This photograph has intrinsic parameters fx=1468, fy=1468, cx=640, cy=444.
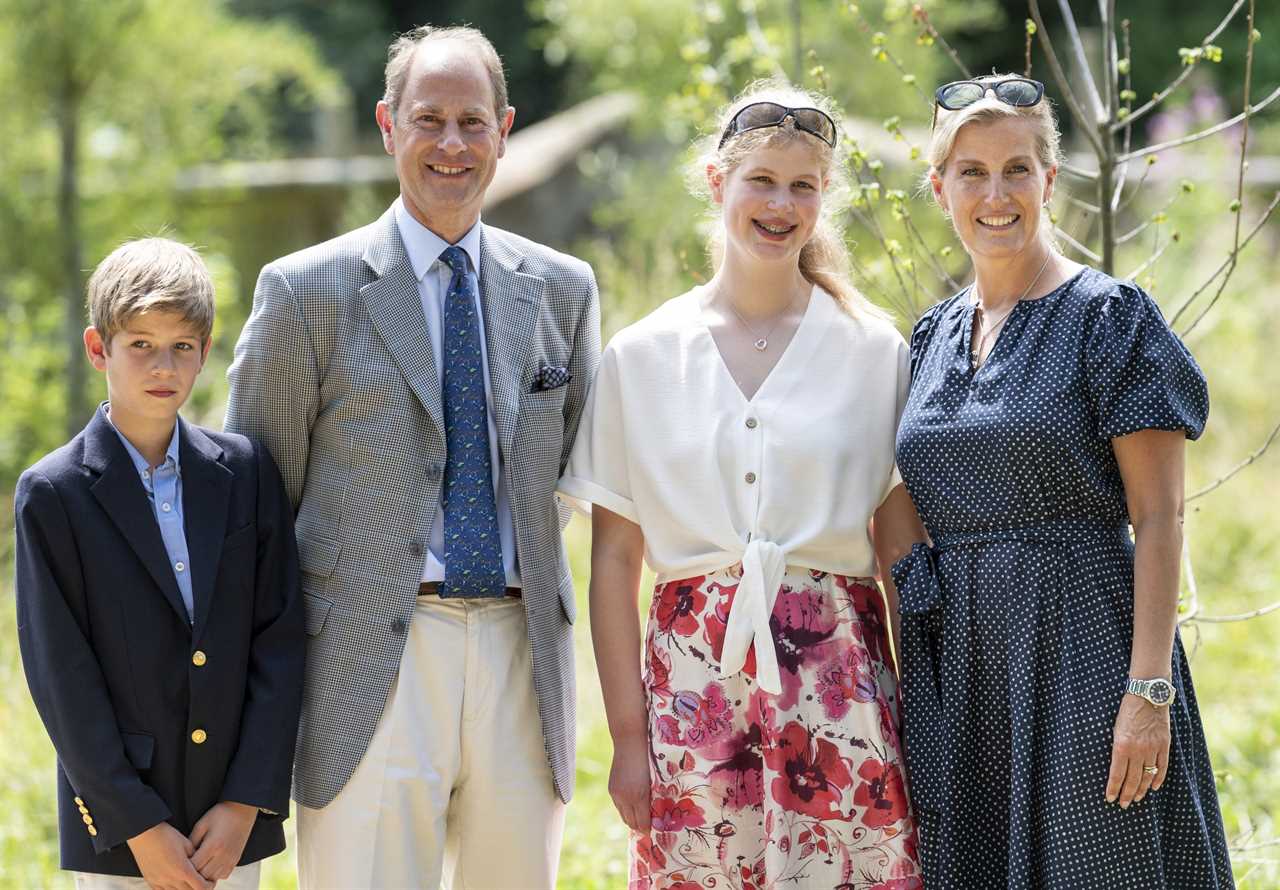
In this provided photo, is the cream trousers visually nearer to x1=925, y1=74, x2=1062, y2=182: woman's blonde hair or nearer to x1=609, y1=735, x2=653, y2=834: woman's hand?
x1=609, y1=735, x2=653, y2=834: woman's hand

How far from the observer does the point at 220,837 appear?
8.54 ft

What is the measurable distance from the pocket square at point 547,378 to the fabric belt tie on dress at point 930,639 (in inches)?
30.1

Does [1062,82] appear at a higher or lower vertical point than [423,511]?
higher

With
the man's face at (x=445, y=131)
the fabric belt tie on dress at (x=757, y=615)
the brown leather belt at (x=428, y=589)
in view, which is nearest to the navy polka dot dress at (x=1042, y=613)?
the fabric belt tie on dress at (x=757, y=615)

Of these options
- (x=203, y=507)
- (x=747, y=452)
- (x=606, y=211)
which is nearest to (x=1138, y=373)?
(x=747, y=452)

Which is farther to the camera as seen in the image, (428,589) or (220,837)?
(428,589)

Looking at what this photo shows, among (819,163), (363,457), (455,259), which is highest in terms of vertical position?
(819,163)

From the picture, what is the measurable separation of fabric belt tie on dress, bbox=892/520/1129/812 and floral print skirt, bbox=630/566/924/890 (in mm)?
60

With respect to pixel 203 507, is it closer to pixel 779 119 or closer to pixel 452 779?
pixel 452 779

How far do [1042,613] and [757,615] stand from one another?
1.66 ft

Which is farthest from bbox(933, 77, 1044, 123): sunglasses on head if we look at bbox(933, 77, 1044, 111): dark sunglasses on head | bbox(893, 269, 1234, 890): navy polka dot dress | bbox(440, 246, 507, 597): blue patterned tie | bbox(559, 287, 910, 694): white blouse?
bbox(440, 246, 507, 597): blue patterned tie

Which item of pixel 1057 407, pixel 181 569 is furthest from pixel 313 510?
pixel 1057 407

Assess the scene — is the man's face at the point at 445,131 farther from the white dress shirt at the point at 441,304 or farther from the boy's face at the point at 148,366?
the boy's face at the point at 148,366

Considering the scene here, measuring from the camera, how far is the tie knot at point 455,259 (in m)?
2.93
